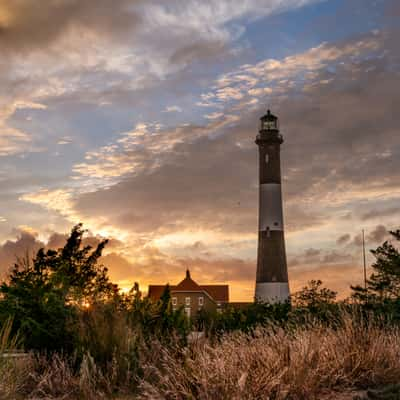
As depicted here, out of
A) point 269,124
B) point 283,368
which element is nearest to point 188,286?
point 269,124

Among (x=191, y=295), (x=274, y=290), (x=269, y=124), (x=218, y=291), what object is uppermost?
A: (x=269, y=124)

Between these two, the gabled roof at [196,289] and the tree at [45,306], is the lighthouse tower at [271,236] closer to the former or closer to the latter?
the gabled roof at [196,289]

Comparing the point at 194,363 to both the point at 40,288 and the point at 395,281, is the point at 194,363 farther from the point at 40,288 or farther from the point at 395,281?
the point at 395,281

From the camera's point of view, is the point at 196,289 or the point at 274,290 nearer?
the point at 274,290

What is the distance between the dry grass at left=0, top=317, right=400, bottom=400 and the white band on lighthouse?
1173 inches

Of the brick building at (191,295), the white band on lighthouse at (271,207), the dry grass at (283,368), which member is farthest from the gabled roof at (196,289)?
the dry grass at (283,368)

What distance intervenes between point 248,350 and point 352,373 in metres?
2.08

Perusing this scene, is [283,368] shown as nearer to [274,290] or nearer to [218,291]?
[274,290]

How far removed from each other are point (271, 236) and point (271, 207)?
2.02 metres

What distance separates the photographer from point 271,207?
41.3 metres

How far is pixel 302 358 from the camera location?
907cm

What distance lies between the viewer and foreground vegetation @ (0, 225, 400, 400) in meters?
8.45

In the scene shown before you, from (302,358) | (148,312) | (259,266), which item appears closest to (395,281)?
(259,266)

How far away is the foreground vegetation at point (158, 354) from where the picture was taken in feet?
27.7
